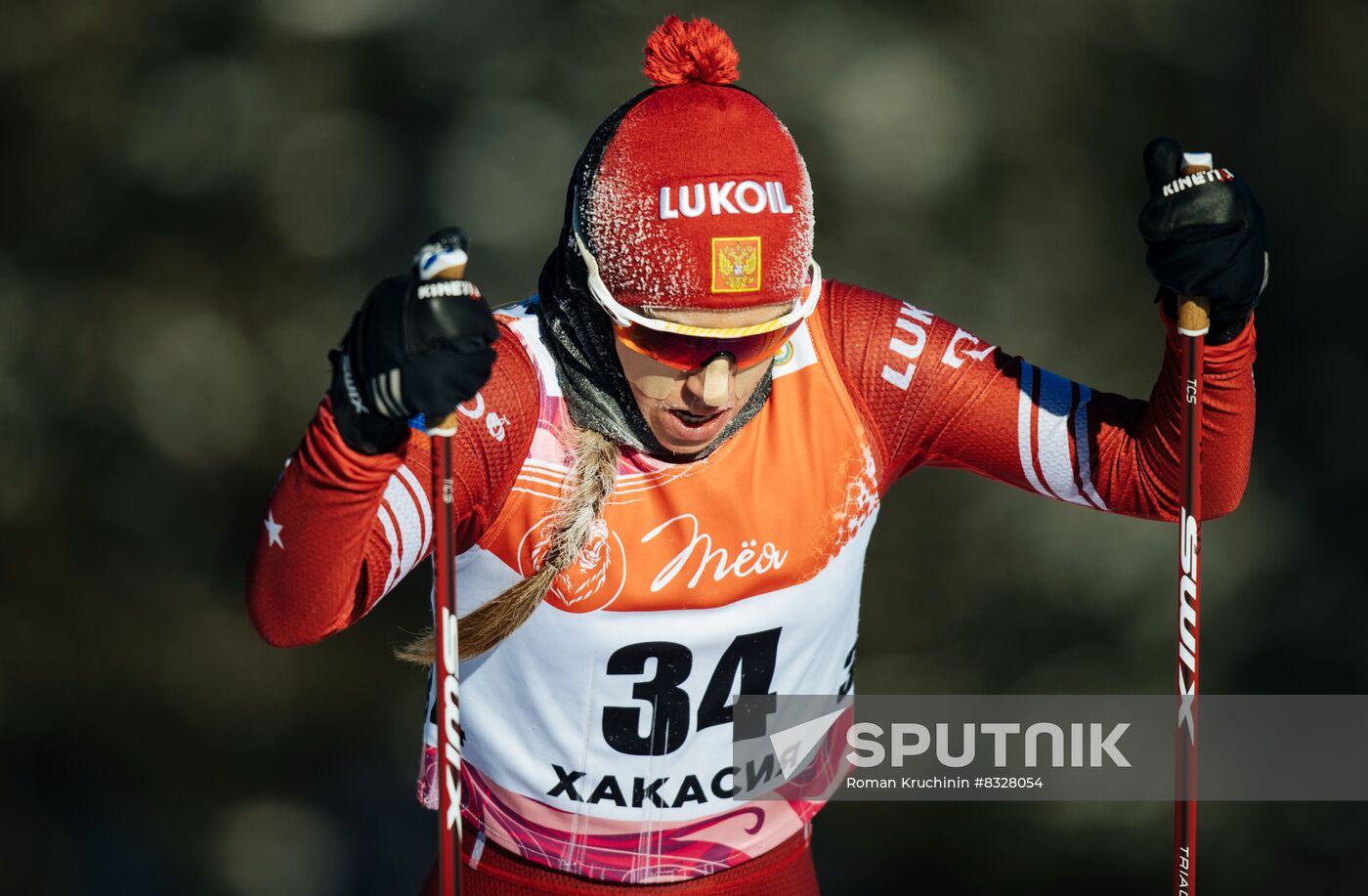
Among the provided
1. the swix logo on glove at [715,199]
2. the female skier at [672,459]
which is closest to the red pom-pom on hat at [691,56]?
the female skier at [672,459]

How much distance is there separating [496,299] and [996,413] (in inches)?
57.6

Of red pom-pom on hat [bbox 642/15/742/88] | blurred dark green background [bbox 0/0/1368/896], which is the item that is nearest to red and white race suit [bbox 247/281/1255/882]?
red pom-pom on hat [bbox 642/15/742/88]

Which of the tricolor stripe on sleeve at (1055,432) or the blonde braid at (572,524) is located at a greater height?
the tricolor stripe on sleeve at (1055,432)

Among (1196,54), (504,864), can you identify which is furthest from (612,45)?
(504,864)

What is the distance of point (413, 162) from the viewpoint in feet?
11.1

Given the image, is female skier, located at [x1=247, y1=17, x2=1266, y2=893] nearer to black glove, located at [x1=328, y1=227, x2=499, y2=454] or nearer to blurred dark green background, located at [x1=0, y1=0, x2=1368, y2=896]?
black glove, located at [x1=328, y1=227, x2=499, y2=454]

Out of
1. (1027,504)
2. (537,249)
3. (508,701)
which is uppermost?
(537,249)

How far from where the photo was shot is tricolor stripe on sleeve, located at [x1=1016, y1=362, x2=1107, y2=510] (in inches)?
86.9

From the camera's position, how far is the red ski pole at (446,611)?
1.77 meters

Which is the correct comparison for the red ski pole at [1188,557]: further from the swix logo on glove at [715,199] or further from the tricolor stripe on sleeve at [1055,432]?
the swix logo on glove at [715,199]

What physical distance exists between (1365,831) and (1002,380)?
6.05 ft

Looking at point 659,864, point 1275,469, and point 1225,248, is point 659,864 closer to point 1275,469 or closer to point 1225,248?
point 1225,248

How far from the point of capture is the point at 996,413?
2.22 m

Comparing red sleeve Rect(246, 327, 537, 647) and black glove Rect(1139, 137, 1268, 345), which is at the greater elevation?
black glove Rect(1139, 137, 1268, 345)
